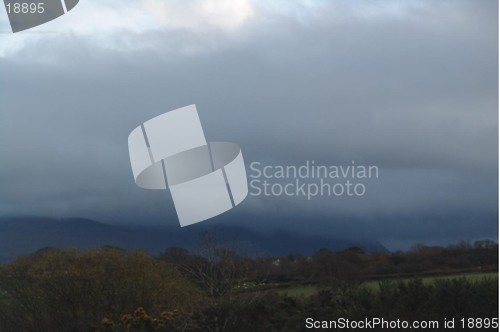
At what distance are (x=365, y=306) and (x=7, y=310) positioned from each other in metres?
4.51

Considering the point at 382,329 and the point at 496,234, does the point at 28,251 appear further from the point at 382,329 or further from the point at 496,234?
the point at 496,234

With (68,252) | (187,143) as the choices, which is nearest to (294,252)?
(187,143)

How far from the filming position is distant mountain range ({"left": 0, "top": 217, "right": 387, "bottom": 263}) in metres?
9.71

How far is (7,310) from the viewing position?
1066 cm

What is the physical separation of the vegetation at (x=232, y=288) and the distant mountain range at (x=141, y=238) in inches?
4.7
